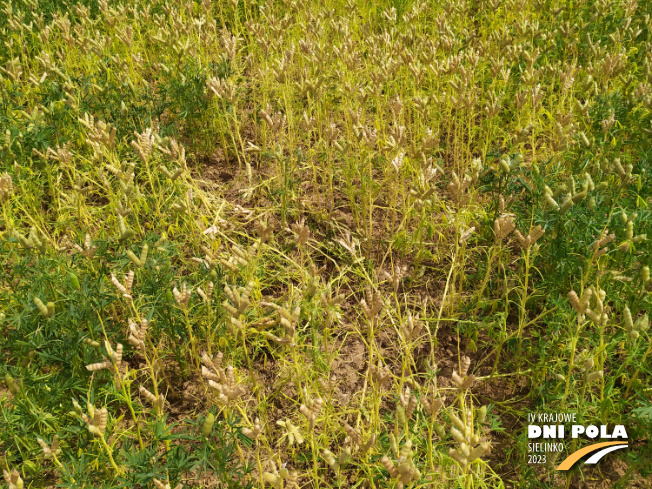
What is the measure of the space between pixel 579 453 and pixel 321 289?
3.96 ft

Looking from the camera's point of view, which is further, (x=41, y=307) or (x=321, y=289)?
(x=321, y=289)

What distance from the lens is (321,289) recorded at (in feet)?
8.19

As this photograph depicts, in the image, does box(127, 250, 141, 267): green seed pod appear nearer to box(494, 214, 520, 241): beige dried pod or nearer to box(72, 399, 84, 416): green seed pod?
box(72, 399, 84, 416): green seed pod

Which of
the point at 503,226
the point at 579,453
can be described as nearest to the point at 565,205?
the point at 503,226

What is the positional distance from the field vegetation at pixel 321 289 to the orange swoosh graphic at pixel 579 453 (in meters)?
0.03

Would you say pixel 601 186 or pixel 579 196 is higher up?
pixel 601 186

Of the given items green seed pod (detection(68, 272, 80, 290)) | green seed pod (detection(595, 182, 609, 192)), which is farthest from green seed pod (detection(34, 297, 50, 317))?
green seed pod (detection(595, 182, 609, 192))

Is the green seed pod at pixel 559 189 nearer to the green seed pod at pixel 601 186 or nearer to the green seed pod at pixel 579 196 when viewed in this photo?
the green seed pod at pixel 579 196

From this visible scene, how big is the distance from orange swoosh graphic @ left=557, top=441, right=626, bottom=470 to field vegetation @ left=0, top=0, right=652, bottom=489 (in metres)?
0.03

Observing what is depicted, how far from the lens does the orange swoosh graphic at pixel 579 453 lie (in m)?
1.88

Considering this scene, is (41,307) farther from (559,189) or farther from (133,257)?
(559,189)

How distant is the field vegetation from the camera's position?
1840mm

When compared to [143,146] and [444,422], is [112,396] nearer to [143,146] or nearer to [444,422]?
[143,146]

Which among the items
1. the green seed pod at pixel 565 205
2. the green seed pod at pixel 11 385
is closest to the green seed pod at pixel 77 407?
the green seed pod at pixel 11 385
